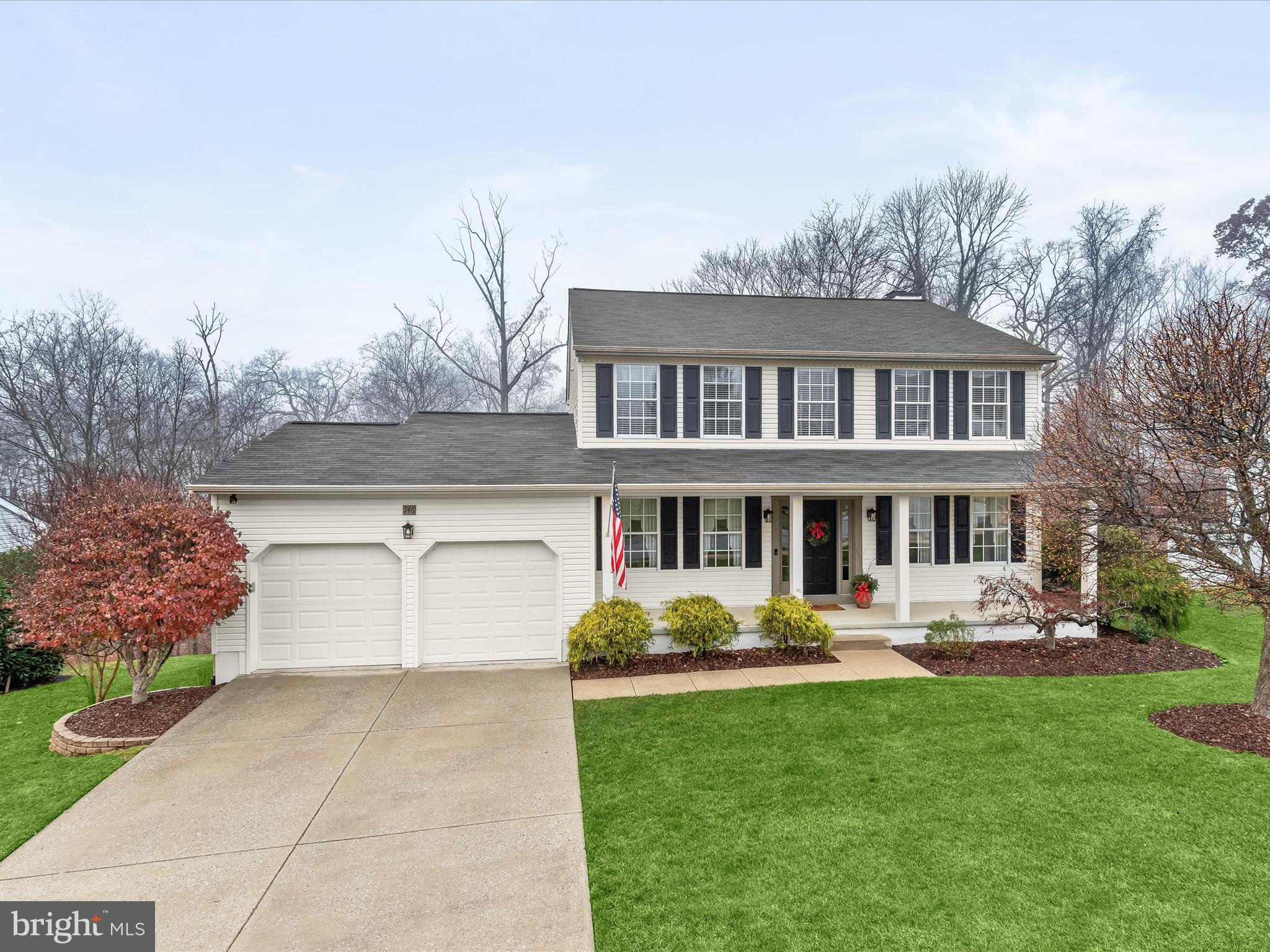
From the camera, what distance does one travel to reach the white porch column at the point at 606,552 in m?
9.50

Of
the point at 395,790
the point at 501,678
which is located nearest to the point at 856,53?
the point at 501,678

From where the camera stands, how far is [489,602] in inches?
362

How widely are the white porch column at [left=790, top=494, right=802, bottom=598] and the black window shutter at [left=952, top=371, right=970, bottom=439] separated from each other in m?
4.86

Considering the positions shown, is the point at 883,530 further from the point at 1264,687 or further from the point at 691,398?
the point at 1264,687

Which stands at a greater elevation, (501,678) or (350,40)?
(350,40)

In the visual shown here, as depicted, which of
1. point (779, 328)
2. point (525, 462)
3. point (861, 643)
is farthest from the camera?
point (779, 328)

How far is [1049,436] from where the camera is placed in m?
8.16

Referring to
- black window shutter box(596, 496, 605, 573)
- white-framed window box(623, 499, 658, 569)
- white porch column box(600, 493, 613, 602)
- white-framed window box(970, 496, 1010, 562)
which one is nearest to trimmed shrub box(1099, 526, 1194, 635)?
white-framed window box(970, 496, 1010, 562)

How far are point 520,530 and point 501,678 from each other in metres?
2.29

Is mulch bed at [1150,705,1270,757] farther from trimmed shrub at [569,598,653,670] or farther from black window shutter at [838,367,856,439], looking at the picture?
black window shutter at [838,367,856,439]

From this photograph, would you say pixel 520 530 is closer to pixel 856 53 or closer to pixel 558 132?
pixel 856 53

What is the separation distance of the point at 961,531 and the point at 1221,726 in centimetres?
584

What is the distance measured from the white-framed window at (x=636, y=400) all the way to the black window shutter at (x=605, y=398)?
15 cm

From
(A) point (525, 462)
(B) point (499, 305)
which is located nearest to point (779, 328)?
(A) point (525, 462)
